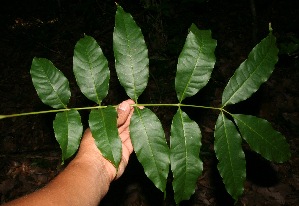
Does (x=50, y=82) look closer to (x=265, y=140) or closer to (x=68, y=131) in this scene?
(x=68, y=131)

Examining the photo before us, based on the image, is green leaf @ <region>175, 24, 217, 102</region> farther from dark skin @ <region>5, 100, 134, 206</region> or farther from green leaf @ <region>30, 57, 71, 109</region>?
green leaf @ <region>30, 57, 71, 109</region>

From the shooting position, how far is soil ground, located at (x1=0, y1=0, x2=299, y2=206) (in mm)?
3453

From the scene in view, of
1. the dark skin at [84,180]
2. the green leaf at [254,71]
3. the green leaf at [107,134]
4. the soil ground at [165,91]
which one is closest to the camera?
the green leaf at [107,134]

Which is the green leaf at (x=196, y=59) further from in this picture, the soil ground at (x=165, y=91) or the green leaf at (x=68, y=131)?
the soil ground at (x=165, y=91)

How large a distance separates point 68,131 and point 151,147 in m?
0.46

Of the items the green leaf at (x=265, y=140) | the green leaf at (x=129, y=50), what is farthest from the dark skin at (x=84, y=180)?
the green leaf at (x=265, y=140)

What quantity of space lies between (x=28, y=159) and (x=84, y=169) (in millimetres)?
2284

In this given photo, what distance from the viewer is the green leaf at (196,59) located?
155cm

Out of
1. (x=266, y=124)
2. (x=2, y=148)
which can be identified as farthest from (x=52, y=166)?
(x=266, y=124)

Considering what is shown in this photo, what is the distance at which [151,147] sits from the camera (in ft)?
4.89

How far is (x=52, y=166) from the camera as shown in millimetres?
3861

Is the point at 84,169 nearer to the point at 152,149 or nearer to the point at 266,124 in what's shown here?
the point at 152,149

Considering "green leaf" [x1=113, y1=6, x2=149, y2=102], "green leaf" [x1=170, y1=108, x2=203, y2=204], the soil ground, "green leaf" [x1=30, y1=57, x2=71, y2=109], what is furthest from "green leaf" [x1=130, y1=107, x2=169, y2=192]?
the soil ground

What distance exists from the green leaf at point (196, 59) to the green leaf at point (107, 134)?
17.5 inches
